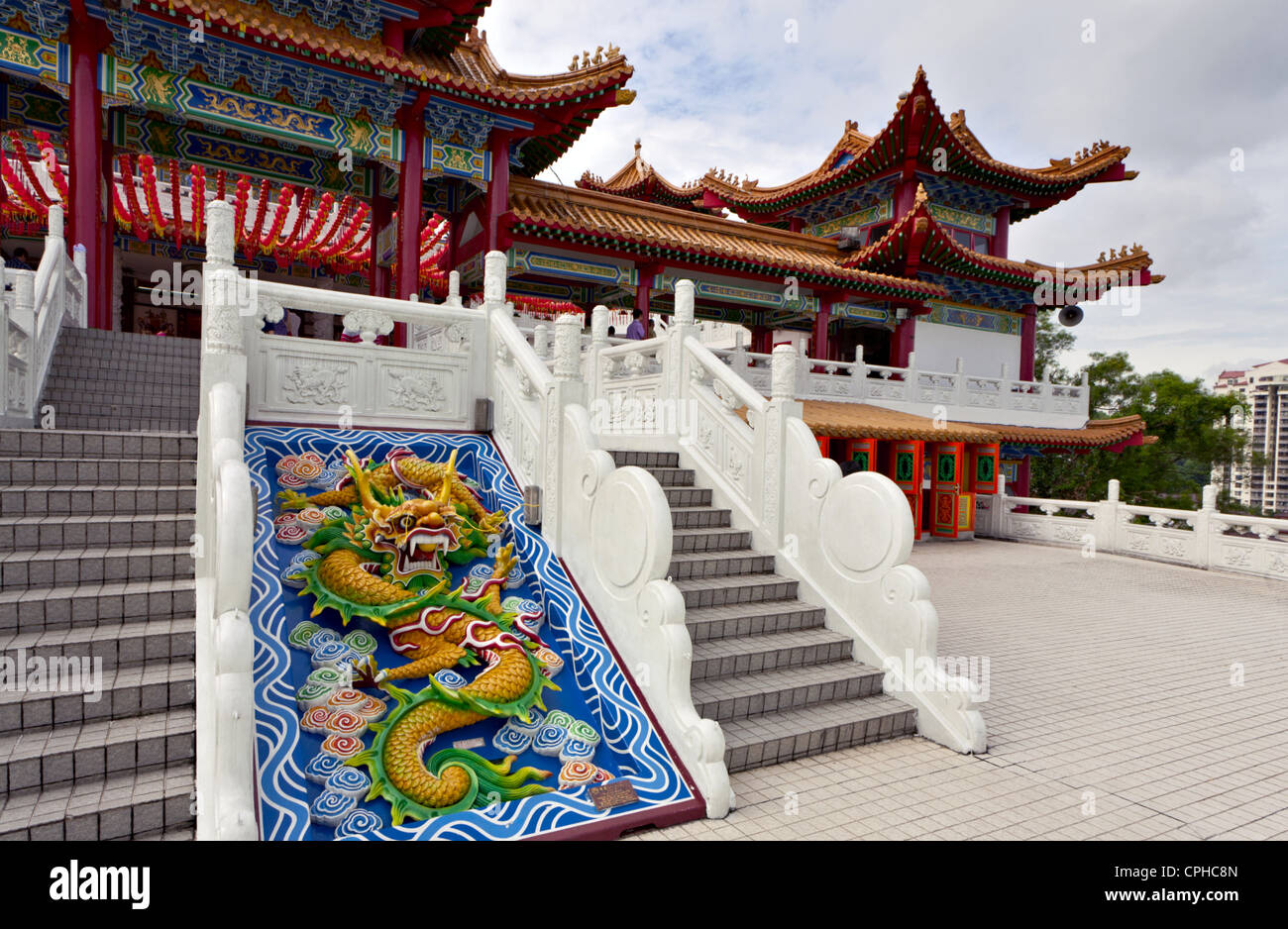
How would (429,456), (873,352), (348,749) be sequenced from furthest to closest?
(873,352), (429,456), (348,749)

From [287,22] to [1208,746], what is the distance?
1343 cm

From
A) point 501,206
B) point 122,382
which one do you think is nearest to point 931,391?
point 501,206

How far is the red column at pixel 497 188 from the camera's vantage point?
12.2 metres

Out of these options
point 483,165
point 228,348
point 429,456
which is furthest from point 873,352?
point 228,348

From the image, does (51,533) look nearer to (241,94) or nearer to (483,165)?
(241,94)

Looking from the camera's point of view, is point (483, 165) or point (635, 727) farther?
point (483, 165)

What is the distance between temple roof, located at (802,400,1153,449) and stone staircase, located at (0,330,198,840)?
9.51 m

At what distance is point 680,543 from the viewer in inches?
236

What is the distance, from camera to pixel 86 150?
9.27 meters

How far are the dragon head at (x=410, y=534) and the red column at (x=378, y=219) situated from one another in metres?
9.30

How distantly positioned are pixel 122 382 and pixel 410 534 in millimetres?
5208

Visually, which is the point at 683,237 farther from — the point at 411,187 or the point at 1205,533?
the point at 1205,533

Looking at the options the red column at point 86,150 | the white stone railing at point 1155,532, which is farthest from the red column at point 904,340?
the red column at point 86,150

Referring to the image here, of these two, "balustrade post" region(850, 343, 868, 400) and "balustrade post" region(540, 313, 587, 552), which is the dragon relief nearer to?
"balustrade post" region(540, 313, 587, 552)
